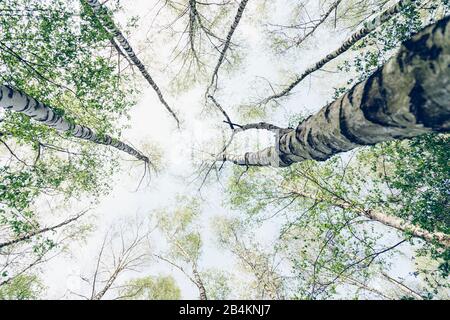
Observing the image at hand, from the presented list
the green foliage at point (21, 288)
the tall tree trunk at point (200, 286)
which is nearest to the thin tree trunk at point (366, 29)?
the tall tree trunk at point (200, 286)

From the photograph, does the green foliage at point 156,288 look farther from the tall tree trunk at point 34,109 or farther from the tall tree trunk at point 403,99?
the tall tree trunk at point 403,99

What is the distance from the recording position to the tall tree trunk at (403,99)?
1.25 meters

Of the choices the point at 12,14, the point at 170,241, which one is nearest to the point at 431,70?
the point at 12,14

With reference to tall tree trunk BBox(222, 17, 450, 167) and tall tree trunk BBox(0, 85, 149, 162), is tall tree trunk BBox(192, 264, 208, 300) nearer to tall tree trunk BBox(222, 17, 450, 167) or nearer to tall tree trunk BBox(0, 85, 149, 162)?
tall tree trunk BBox(0, 85, 149, 162)

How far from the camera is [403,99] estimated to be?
1408 mm

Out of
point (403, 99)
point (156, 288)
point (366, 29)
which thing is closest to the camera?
point (403, 99)

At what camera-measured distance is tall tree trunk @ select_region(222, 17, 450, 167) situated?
4.09 ft

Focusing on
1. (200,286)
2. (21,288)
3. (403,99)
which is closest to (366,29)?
(403,99)

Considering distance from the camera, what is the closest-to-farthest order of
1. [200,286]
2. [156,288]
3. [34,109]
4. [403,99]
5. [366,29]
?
[403,99] → [34,109] → [366,29] → [200,286] → [156,288]

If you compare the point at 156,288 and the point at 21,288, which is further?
the point at 156,288

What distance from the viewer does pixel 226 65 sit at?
1123 centimetres

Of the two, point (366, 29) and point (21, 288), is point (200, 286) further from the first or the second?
point (366, 29)

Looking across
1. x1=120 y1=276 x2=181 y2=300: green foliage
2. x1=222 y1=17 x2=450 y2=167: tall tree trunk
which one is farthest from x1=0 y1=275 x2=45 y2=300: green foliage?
x1=222 y1=17 x2=450 y2=167: tall tree trunk
